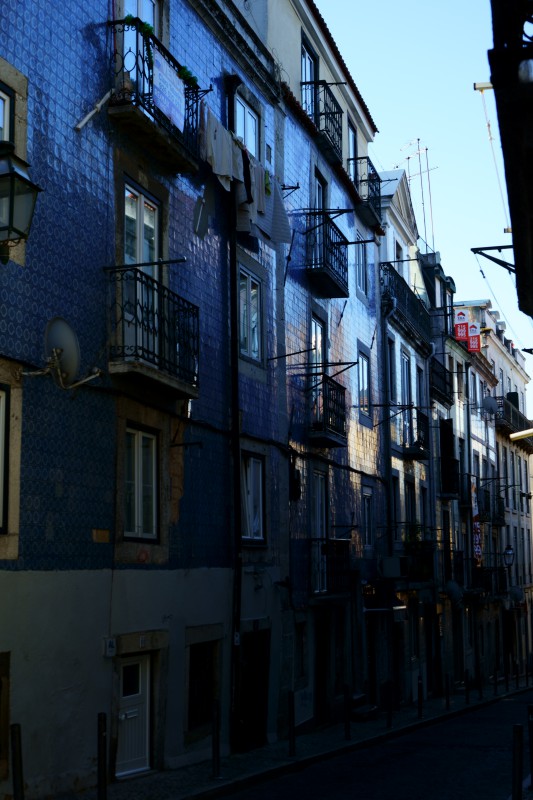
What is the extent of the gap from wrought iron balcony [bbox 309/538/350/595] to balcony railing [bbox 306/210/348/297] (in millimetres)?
5214

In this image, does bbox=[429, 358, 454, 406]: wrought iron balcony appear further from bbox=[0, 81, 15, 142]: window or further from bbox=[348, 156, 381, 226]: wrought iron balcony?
bbox=[0, 81, 15, 142]: window

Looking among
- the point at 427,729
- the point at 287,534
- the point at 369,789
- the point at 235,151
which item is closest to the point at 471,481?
the point at 427,729

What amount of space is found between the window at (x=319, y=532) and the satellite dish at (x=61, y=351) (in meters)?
10.2

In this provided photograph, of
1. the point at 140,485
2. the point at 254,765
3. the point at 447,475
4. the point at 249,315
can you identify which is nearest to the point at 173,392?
the point at 140,485

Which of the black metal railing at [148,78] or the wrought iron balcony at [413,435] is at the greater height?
the black metal railing at [148,78]

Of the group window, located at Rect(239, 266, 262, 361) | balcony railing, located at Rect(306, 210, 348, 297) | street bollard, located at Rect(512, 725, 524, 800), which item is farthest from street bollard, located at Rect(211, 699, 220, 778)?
balcony railing, located at Rect(306, 210, 348, 297)

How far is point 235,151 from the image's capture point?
18.0m

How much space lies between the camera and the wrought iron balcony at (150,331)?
13.9m

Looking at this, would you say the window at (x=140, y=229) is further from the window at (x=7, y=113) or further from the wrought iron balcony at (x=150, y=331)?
the window at (x=7, y=113)

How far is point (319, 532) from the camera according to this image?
76.7 ft

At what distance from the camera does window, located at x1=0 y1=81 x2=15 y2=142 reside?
11930 millimetres

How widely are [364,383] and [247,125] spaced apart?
9.67m

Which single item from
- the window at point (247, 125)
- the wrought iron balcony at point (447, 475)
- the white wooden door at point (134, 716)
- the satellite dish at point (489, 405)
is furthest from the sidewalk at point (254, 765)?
the satellite dish at point (489, 405)

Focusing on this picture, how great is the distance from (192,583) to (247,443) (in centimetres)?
337
